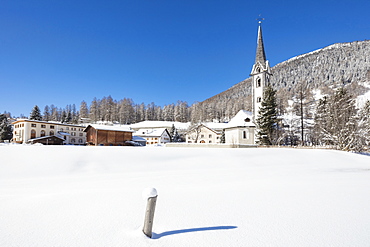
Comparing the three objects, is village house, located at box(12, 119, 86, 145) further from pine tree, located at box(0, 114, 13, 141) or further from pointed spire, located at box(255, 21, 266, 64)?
pointed spire, located at box(255, 21, 266, 64)

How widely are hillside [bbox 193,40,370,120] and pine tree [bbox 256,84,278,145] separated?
6208 centimetres

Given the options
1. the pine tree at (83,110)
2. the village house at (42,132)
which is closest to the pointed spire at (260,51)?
the village house at (42,132)

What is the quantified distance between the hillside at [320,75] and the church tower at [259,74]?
56.8 m

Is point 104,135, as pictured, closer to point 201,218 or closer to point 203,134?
point 203,134

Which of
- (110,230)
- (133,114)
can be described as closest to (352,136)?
(110,230)

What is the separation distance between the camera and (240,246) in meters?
3.28

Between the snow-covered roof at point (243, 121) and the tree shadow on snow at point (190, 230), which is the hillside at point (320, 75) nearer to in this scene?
the snow-covered roof at point (243, 121)

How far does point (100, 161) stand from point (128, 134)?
29.9 metres

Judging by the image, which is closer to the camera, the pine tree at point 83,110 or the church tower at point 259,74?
the church tower at point 259,74

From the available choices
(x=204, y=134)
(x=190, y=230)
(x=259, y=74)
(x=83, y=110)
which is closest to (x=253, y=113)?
(x=259, y=74)

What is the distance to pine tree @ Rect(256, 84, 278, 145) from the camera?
121 ft

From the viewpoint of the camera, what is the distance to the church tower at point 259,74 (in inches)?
1716

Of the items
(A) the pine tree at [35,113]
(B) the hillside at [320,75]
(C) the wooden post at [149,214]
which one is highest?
(B) the hillside at [320,75]

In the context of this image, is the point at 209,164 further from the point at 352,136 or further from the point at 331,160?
the point at 352,136
